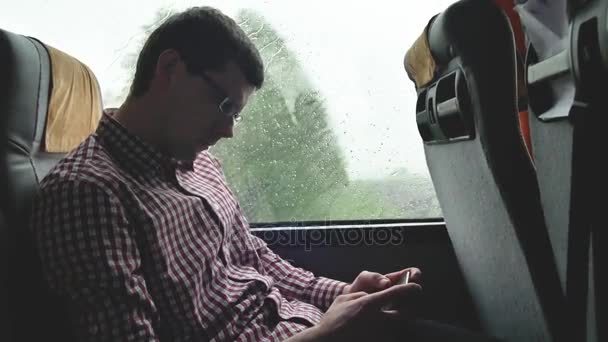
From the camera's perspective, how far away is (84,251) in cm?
88

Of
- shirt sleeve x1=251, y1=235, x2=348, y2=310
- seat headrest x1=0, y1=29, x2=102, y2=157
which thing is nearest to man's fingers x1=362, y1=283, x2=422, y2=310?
shirt sleeve x1=251, y1=235, x2=348, y2=310

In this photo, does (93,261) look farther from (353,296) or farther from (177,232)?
(353,296)

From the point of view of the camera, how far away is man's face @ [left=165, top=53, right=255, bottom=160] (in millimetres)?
1146

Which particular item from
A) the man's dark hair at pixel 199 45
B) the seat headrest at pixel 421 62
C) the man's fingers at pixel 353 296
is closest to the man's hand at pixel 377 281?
the man's fingers at pixel 353 296

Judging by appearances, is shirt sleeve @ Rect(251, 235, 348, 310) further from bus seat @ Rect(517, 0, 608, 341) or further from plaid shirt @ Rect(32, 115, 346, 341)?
bus seat @ Rect(517, 0, 608, 341)

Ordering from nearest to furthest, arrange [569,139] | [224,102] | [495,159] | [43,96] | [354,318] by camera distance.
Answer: [569,139] → [495,159] → [354,318] → [43,96] → [224,102]

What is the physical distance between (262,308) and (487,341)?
48cm

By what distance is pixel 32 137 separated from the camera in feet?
3.45

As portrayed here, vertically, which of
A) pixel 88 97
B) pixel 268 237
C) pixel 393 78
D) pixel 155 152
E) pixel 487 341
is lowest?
pixel 487 341

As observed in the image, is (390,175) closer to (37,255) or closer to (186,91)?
(186,91)

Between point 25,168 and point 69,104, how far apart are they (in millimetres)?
231

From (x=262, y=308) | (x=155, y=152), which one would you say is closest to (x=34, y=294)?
(x=155, y=152)

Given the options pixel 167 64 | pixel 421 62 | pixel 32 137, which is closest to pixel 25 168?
pixel 32 137

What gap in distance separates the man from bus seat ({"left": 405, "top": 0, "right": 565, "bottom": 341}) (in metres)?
0.20
